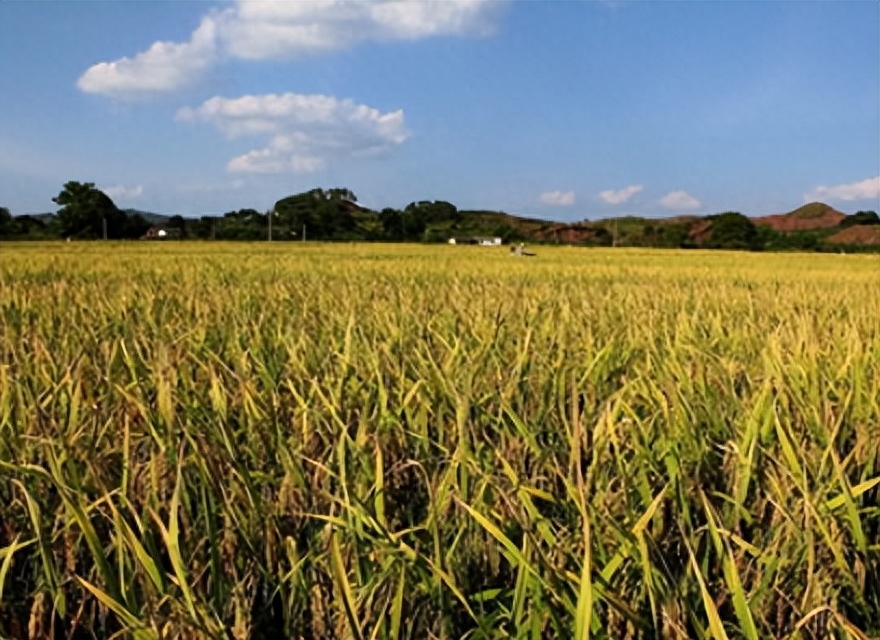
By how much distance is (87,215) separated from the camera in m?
52.3

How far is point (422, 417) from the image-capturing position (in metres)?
1.13

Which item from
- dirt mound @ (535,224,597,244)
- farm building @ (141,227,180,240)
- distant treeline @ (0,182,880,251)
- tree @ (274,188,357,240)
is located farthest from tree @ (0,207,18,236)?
dirt mound @ (535,224,597,244)

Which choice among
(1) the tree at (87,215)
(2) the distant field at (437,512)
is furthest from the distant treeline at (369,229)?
(2) the distant field at (437,512)

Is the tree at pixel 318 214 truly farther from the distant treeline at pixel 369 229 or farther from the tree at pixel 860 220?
the tree at pixel 860 220

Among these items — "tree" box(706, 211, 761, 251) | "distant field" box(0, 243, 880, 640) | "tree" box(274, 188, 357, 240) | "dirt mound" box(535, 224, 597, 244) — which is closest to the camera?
"distant field" box(0, 243, 880, 640)

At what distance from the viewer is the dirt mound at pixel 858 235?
45.1 m

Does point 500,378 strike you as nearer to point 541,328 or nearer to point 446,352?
point 446,352

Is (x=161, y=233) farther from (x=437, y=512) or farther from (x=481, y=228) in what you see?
(x=437, y=512)

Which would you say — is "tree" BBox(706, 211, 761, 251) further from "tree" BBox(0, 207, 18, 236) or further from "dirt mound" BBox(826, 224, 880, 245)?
"tree" BBox(0, 207, 18, 236)

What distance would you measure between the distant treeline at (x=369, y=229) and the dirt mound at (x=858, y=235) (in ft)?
1.48

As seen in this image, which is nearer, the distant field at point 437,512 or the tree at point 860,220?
the distant field at point 437,512

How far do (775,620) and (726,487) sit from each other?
260 millimetres

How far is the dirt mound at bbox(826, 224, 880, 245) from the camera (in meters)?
45.1

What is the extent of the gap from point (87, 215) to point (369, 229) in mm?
19676
